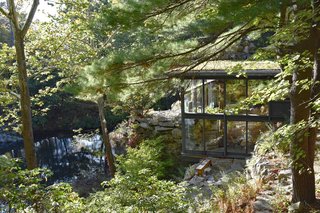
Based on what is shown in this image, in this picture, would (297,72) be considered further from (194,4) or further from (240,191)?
(240,191)

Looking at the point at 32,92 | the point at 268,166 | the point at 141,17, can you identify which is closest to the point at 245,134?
the point at 268,166

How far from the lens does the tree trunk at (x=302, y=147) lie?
185 inches

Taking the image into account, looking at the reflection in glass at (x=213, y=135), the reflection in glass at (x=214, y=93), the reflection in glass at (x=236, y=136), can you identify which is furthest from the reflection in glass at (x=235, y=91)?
the reflection in glass at (x=213, y=135)

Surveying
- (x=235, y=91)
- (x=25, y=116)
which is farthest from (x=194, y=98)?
(x=25, y=116)

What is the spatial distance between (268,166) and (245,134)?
3.57 meters

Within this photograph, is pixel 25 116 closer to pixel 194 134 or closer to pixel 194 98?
pixel 194 98

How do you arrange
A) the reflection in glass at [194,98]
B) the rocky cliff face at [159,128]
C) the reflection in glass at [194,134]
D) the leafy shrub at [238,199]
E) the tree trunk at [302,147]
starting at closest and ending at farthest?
the tree trunk at [302,147] < the leafy shrub at [238,199] < the reflection in glass at [194,98] < the reflection in glass at [194,134] < the rocky cliff face at [159,128]

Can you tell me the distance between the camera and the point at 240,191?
623cm

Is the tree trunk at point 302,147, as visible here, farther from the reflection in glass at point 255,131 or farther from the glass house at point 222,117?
the reflection in glass at point 255,131

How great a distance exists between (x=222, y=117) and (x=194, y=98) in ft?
3.64

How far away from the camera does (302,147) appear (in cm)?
481

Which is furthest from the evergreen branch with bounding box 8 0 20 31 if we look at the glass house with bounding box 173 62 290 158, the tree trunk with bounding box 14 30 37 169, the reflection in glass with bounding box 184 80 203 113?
the reflection in glass with bounding box 184 80 203 113

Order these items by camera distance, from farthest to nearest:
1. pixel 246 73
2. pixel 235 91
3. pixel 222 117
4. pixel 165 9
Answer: pixel 222 117, pixel 235 91, pixel 246 73, pixel 165 9

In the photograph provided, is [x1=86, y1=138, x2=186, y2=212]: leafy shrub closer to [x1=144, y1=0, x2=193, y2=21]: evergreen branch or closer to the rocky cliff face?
[x1=144, y1=0, x2=193, y2=21]: evergreen branch
